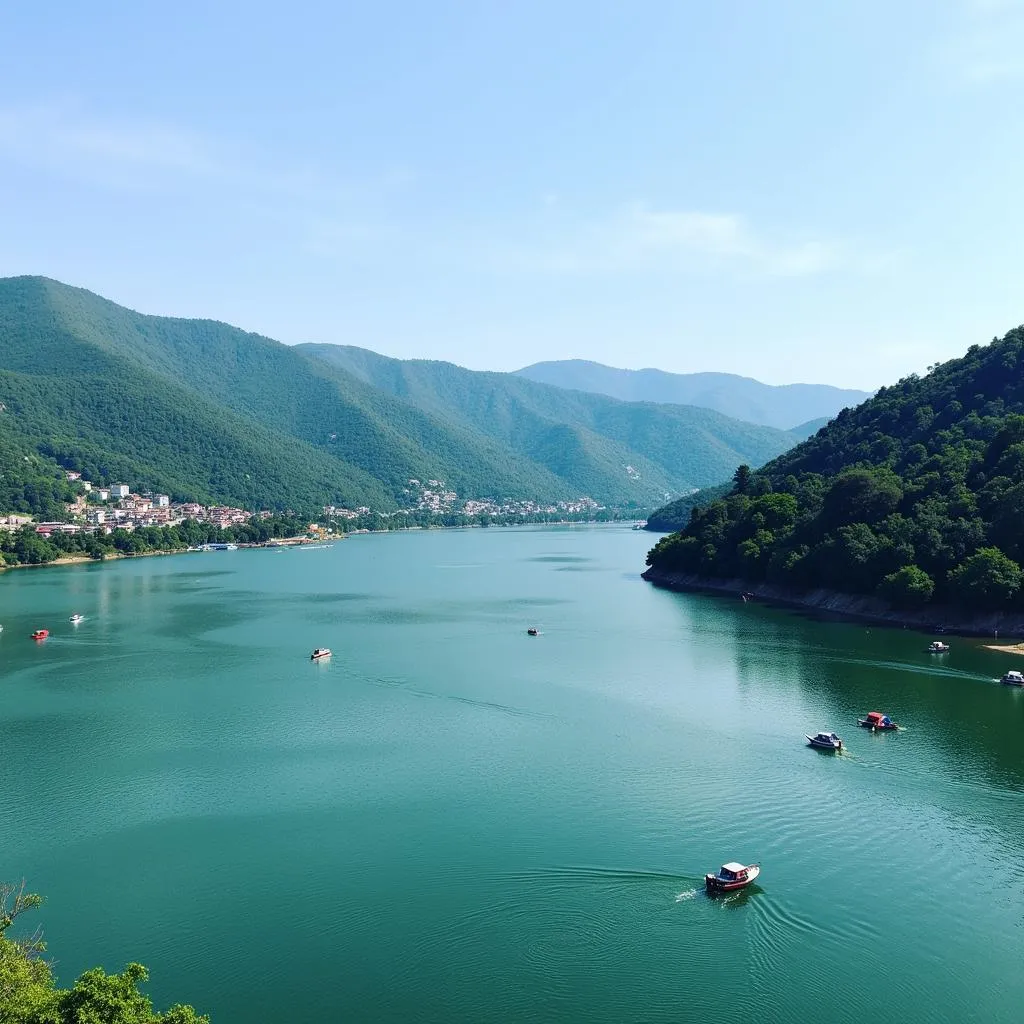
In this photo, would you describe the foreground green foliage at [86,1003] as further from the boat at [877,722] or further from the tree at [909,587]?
the tree at [909,587]

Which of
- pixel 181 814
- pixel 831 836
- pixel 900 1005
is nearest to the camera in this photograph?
pixel 900 1005

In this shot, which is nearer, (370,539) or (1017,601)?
(1017,601)

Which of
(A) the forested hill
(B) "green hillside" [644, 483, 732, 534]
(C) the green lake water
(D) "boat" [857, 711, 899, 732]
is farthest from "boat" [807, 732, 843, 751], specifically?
(B) "green hillside" [644, 483, 732, 534]

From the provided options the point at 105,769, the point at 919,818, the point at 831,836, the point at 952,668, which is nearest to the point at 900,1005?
the point at 831,836

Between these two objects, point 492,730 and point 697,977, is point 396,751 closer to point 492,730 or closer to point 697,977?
point 492,730

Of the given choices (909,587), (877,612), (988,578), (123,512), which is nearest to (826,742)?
(988,578)

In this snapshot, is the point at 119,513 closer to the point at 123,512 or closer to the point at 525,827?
the point at 123,512
